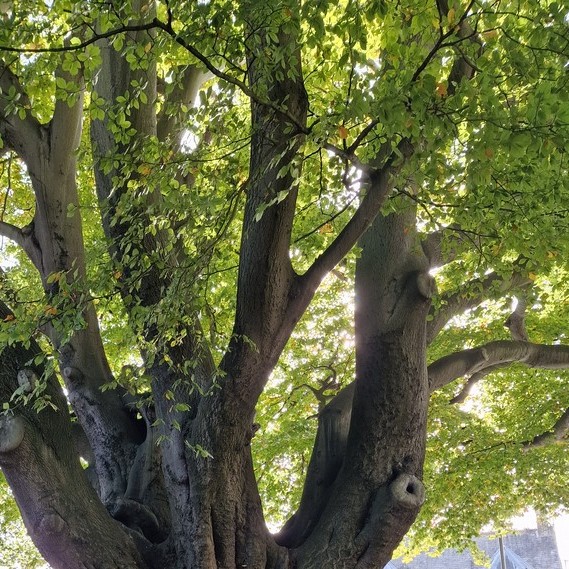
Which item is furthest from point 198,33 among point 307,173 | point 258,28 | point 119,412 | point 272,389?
point 272,389

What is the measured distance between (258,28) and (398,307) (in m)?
2.55

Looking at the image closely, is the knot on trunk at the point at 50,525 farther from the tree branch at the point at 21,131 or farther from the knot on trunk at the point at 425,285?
the knot on trunk at the point at 425,285

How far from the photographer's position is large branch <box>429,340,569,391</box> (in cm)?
564

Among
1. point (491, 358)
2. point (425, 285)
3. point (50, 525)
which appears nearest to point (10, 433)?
point (50, 525)

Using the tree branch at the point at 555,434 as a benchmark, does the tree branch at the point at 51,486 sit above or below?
below

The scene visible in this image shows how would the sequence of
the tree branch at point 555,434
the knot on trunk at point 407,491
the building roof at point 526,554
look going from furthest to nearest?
1. the building roof at point 526,554
2. the tree branch at point 555,434
3. the knot on trunk at point 407,491

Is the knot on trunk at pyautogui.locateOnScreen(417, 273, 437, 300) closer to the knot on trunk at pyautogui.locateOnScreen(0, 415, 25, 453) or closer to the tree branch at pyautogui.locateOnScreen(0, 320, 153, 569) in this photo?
the tree branch at pyautogui.locateOnScreen(0, 320, 153, 569)

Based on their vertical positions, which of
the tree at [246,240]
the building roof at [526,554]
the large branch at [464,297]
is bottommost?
the tree at [246,240]

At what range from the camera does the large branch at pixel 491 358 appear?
18.5 ft

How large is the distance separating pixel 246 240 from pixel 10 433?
1.76 m

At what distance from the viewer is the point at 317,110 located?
6516mm

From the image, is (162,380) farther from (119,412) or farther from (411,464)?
(411,464)

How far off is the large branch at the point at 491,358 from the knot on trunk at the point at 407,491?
3.44 feet

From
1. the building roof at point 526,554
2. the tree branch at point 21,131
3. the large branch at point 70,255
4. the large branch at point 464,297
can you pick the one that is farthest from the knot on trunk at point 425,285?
the building roof at point 526,554
